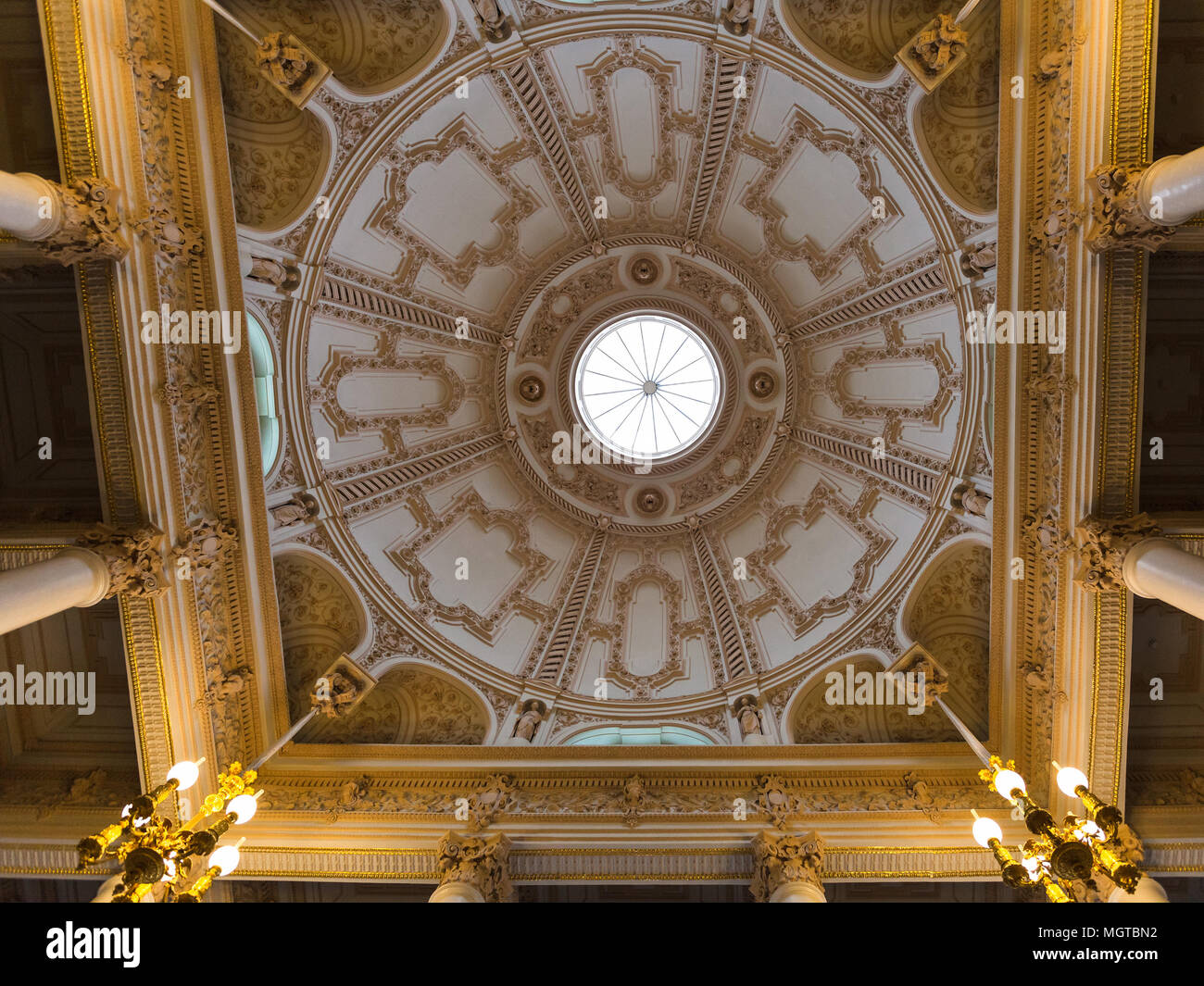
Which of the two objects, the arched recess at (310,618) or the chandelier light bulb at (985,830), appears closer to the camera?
the chandelier light bulb at (985,830)

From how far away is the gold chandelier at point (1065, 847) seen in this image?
634 centimetres

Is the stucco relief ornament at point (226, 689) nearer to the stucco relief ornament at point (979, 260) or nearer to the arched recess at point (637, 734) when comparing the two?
the arched recess at point (637, 734)

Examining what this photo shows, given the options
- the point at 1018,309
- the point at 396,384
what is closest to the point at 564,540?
the point at 396,384

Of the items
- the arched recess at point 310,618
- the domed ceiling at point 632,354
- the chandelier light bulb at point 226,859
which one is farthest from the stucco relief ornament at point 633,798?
the arched recess at point 310,618

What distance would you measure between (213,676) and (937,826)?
11.2 m

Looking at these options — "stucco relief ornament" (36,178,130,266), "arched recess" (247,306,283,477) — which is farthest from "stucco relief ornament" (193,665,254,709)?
"stucco relief ornament" (36,178,130,266)

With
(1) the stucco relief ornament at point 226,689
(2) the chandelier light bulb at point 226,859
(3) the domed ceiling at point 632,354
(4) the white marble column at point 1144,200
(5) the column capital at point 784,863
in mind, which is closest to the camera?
(4) the white marble column at point 1144,200

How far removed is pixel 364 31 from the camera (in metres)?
10.4

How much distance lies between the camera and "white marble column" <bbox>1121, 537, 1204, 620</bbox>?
7.70 metres

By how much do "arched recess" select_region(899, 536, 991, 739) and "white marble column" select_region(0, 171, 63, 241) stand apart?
1354 cm

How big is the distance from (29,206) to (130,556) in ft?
14.0

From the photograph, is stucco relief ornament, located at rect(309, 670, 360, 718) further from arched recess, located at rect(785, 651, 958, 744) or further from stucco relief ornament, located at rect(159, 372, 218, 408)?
arched recess, located at rect(785, 651, 958, 744)

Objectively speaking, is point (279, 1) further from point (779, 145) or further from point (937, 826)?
point (937, 826)

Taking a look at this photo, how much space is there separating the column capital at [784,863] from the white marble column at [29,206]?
1192 cm
